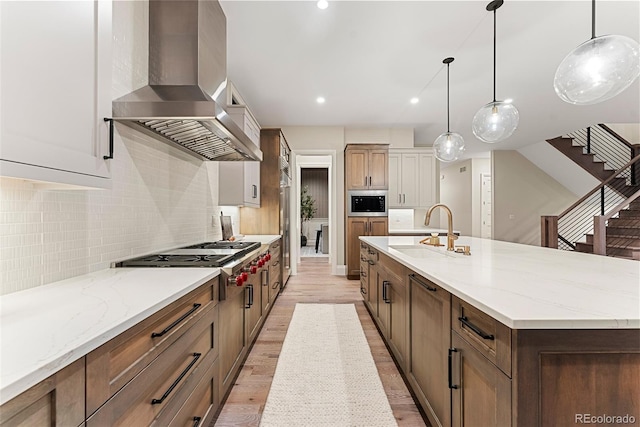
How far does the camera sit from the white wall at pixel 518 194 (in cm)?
819

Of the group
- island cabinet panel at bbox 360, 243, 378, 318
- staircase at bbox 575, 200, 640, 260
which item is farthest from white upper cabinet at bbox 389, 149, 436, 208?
staircase at bbox 575, 200, 640, 260

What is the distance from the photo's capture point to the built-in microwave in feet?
18.2

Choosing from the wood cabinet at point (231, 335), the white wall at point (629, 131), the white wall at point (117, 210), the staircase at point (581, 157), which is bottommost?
the wood cabinet at point (231, 335)

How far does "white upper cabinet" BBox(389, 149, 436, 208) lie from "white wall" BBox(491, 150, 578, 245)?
3299mm

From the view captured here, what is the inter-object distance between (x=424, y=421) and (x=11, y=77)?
2255 mm

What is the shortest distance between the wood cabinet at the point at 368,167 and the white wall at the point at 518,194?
4439 mm

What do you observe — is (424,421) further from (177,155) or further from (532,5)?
(532,5)

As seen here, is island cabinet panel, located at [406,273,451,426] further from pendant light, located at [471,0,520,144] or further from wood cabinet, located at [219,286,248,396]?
pendant light, located at [471,0,520,144]

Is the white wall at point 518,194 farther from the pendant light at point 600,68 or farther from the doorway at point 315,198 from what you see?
the pendant light at point 600,68

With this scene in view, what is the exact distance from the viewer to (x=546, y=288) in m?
1.17

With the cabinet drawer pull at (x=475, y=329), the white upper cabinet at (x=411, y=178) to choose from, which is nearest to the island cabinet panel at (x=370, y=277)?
the cabinet drawer pull at (x=475, y=329)

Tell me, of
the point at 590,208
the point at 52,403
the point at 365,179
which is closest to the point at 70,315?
the point at 52,403

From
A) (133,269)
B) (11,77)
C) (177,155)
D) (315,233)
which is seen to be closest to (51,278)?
(133,269)

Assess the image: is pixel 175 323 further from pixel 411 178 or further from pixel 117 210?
pixel 411 178
